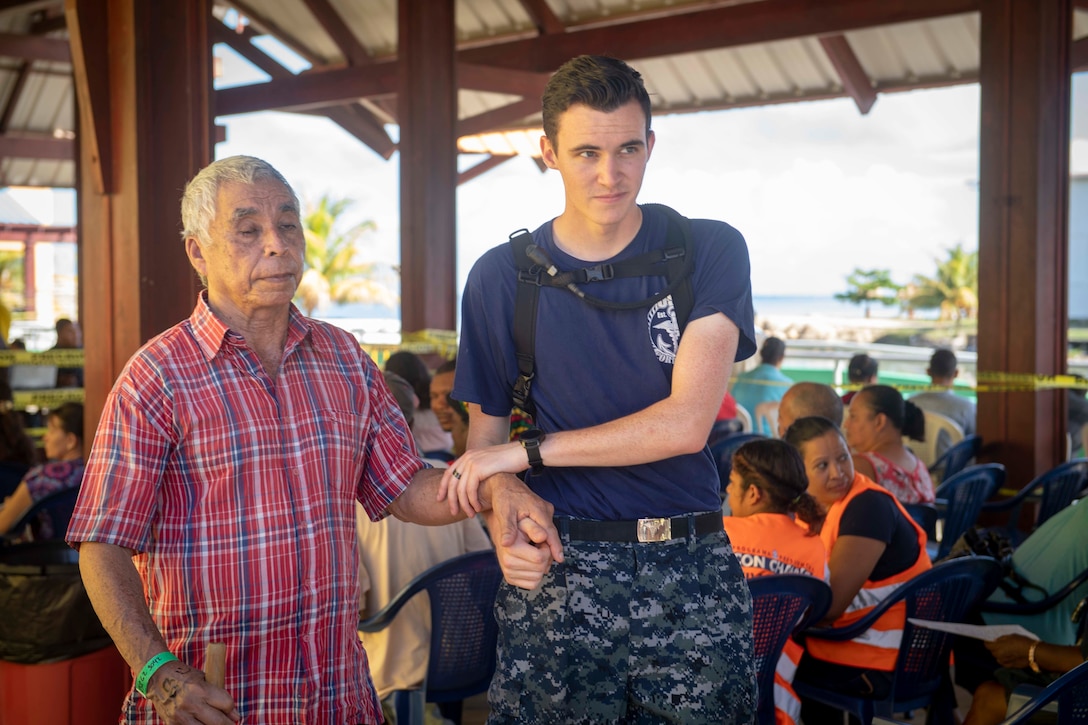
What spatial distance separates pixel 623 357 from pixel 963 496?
391 cm

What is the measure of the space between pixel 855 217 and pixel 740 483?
95.7 meters

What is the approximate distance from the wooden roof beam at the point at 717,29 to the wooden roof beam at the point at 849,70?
1313 millimetres

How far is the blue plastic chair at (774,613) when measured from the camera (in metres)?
2.81

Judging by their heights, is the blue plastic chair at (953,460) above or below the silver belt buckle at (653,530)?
below

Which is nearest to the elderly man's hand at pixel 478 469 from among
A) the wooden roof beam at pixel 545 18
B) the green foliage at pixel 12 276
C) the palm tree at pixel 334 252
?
the wooden roof beam at pixel 545 18

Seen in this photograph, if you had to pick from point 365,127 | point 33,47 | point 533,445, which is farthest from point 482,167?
point 533,445

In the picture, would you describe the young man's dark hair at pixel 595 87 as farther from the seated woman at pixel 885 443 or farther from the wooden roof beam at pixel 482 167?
the wooden roof beam at pixel 482 167

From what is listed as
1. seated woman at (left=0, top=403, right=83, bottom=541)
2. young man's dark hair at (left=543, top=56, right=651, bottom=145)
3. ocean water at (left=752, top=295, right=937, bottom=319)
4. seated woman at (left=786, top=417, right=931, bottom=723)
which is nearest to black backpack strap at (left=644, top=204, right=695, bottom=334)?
young man's dark hair at (left=543, top=56, right=651, bottom=145)

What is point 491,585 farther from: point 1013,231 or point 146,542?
point 1013,231

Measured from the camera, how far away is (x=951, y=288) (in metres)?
56.6

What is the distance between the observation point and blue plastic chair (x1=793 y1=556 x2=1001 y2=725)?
312 cm

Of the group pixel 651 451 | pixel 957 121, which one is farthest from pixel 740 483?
pixel 957 121

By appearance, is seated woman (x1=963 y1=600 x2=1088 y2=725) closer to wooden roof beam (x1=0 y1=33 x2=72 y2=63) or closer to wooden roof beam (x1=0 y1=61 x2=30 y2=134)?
wooden roof beam (x1=0 y1=33 x2=72 y2=63)

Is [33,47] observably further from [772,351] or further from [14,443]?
[772,351]
